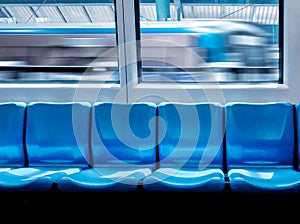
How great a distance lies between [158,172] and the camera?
3176mm

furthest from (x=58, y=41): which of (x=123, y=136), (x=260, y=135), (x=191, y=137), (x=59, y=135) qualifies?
(x=260, y=135)

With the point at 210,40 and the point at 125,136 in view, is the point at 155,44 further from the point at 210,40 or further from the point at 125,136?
the point at 125,136

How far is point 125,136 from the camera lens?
11.4 feet

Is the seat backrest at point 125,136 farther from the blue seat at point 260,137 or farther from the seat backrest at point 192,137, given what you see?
the blue seat at point 260,137

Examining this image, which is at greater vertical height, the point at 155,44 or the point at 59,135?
the point at 155,44

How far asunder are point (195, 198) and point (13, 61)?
84.5 inches

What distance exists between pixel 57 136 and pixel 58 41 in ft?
3.16

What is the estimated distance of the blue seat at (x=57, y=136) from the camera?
3525mm

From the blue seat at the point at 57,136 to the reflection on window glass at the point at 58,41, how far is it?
537 mm

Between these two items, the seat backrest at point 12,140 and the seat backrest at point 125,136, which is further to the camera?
the seat backrest at point 12,140

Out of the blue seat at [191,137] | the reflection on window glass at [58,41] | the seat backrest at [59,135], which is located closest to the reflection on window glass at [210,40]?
the reflection on window glass at [58,41]

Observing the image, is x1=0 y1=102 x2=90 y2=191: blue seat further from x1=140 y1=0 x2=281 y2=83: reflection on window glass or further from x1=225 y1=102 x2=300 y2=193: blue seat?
x1=225 y1=102 x2=300 y2=193: blue seat

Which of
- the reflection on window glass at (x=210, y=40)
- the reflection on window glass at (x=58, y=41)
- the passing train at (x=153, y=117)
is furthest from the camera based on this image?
the reflection on window glass at (x=58, y=41)

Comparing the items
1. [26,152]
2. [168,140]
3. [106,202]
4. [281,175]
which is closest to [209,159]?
[168,140]
